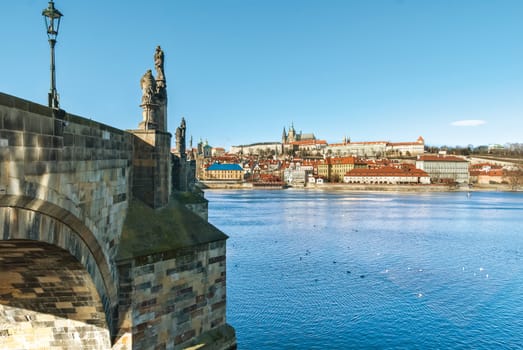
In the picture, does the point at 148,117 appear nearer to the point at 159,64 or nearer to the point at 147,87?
the point at 147,87

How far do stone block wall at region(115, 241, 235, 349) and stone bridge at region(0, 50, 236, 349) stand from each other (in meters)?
0.03

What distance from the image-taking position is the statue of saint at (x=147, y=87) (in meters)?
13.4

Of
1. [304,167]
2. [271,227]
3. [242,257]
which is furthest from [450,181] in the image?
[242,257]

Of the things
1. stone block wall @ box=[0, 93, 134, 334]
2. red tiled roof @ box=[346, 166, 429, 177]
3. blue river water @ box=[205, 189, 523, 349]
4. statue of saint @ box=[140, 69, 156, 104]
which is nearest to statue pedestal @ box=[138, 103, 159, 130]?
statue of saint @ box=[140, 69, 156, 104]

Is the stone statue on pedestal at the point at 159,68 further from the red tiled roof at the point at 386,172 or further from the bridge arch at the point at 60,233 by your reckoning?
the red tiled roof at the point at 386,172

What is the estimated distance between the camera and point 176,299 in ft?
40.4

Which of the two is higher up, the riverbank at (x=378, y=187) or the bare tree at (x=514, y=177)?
the bare tree at (x=514, y=177)

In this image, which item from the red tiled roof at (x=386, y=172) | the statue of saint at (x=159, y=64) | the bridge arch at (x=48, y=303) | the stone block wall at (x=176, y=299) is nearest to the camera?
the bridge arch at (x=48, y=303)

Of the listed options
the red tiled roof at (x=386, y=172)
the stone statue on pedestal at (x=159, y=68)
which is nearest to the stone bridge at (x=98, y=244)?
the stone statue on pedestal at (x=159, y=68)

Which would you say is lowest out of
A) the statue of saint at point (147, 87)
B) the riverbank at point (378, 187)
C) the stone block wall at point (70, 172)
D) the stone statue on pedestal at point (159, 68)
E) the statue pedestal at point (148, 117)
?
the riverbank at point (378, 187)

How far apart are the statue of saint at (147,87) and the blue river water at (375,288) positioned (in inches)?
408

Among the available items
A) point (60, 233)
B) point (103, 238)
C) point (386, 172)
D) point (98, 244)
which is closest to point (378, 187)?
point (386, 172)

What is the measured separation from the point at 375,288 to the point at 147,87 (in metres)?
19.4

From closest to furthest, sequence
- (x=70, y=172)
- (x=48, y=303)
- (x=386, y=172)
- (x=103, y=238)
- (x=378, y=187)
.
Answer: (x=70, y=172)
(x=103, y=238)
(x=48, y=303)
(x=378, y=187)
(x=386, y=172)
